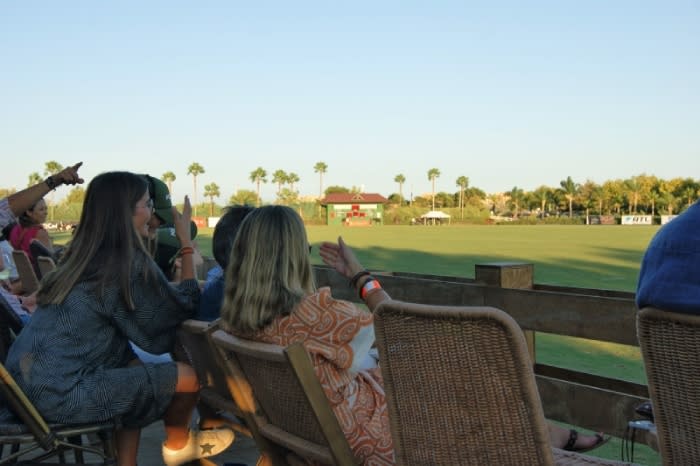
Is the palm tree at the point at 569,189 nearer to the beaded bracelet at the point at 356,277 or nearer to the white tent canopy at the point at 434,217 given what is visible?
the white tent canopy at the point at 434,217

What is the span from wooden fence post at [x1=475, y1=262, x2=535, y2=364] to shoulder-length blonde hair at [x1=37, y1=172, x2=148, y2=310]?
195cm

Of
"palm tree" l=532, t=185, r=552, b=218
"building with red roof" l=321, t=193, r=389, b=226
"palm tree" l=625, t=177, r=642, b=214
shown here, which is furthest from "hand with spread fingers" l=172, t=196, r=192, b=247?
"palm tree" l=532, t=185, r=552, b=218

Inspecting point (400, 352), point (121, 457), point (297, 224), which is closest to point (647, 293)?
point (400, 352)

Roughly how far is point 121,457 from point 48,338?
586 mm

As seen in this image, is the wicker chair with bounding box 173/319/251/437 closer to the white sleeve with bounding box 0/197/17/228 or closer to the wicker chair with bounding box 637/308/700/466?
the white sleeve with bounding box 0/197/17/228

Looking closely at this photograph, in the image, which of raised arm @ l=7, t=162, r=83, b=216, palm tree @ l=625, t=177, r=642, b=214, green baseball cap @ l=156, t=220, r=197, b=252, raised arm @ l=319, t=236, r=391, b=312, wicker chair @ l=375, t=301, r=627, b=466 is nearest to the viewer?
wicker chair @ l=375, t=301, r=627, b=466

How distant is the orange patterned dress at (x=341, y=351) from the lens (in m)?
2.32

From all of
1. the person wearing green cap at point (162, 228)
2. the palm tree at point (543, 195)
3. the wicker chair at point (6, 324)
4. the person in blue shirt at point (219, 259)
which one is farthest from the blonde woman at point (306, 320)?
the palm tree at point (543, 195)

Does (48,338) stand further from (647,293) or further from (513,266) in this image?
(513,266)

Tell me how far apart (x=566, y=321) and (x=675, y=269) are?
6.78 ft

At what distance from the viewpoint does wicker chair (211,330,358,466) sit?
2.06 metres

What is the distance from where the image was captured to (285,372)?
7.14 feet

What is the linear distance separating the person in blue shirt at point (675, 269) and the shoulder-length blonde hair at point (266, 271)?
44.8 inches

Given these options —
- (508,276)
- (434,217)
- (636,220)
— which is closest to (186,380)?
(508,276)
